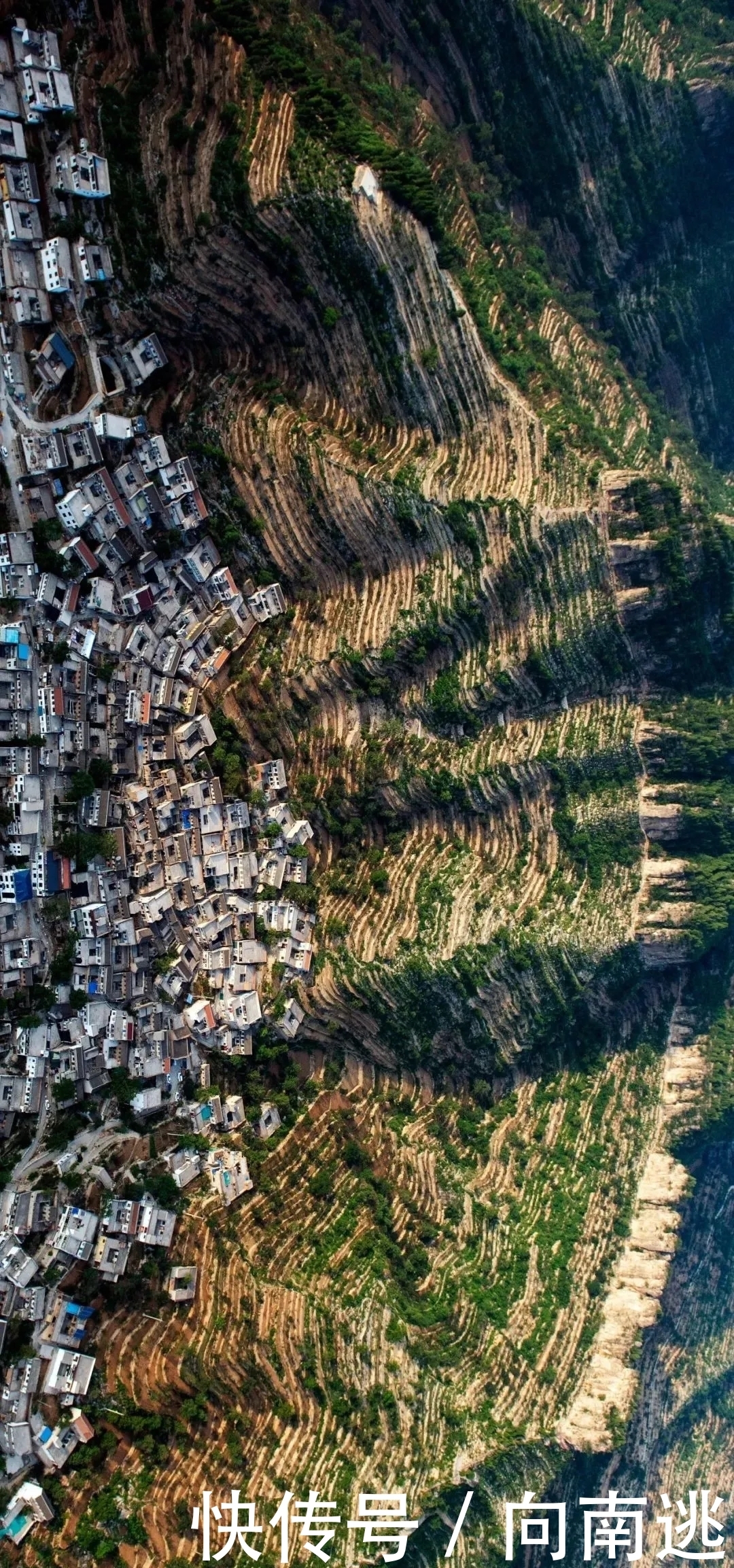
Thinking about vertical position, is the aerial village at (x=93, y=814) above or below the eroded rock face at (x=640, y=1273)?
above

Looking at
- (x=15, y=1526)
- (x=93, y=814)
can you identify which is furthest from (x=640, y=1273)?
(x=93, y=814)

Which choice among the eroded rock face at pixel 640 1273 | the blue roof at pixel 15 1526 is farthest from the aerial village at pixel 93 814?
the eroded rock face at pixel 640 1273

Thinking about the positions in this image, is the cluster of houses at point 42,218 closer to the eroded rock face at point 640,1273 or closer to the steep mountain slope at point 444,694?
the steep mountain slope at point 444,694

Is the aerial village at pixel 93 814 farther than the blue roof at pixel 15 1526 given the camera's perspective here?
Yes

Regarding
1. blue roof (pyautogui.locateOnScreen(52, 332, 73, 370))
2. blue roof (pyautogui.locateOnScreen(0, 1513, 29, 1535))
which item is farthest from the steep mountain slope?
blue roof (pyautogui.locateOnScreen(52, 332, 73, 370))

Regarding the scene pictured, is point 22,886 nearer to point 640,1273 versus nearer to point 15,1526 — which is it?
point 15,1526

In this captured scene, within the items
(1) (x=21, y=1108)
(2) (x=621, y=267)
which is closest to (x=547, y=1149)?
(1) (x=21, y=1108)

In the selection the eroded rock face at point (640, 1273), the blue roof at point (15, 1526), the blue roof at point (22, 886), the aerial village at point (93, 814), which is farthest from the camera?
the eroded rock face at point (640, 1273)

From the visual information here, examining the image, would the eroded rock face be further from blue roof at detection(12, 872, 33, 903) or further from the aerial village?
blue roof at detection(12, 872, 33, 903)
